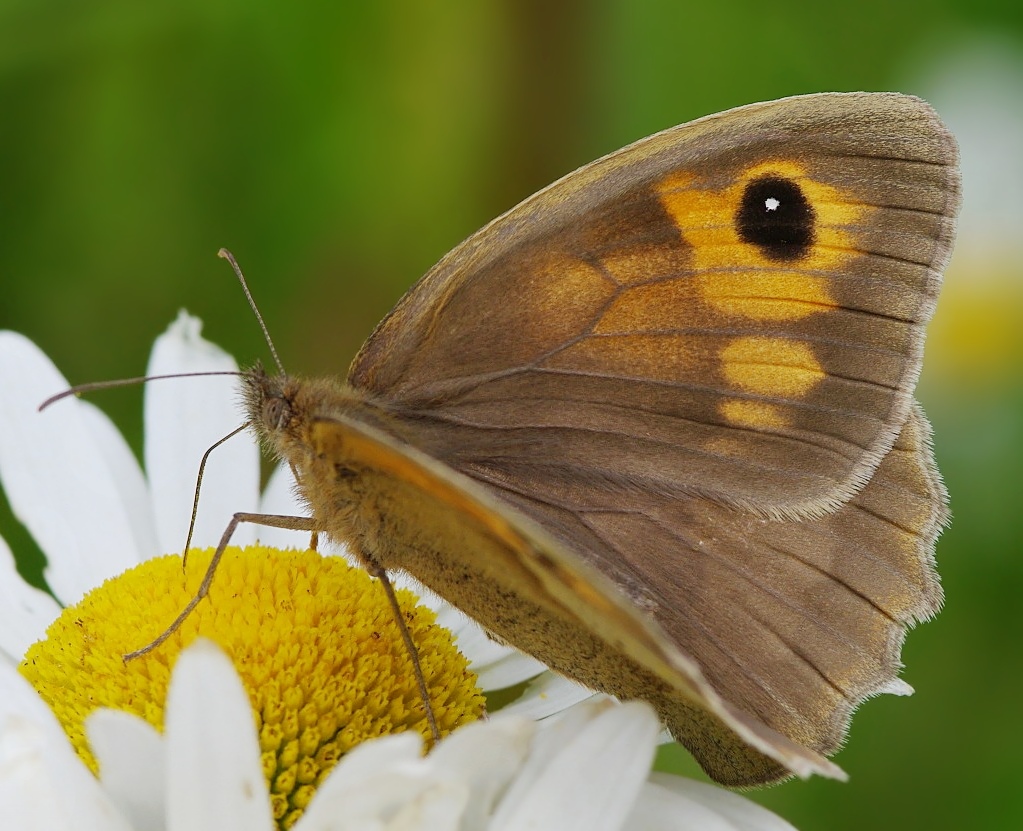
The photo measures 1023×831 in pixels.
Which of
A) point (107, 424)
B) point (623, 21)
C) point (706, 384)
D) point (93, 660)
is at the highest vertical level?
point (623, 21)

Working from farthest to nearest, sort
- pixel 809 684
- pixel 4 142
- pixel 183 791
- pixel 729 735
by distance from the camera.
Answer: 1. pixel 4 142
2. pixel 809 684
3. pixel 729 735
4. pixel 183 791

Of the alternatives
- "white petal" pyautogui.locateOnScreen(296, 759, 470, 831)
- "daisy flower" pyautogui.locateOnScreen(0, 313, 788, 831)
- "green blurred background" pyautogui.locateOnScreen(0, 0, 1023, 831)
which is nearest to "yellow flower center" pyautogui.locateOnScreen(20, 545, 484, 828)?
"daisy flower" pyautogui.locateOnScreen(0, 313, 788, 831)

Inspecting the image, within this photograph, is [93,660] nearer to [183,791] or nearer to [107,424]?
[183,791]

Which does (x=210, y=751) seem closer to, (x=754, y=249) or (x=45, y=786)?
(x=45, y=786)

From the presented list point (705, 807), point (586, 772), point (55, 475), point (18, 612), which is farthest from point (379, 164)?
point (586, 772)

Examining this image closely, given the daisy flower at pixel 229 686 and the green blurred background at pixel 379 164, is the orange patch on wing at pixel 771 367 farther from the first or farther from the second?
the green blurred background at pixel 379 164

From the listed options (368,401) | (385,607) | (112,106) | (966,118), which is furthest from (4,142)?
(966,118)

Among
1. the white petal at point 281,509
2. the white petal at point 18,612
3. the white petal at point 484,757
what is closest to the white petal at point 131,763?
the white petal at point 484,757

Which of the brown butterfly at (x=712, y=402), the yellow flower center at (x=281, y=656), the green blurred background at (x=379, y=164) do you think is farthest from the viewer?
the green blurred background at (x=379, y=164)
